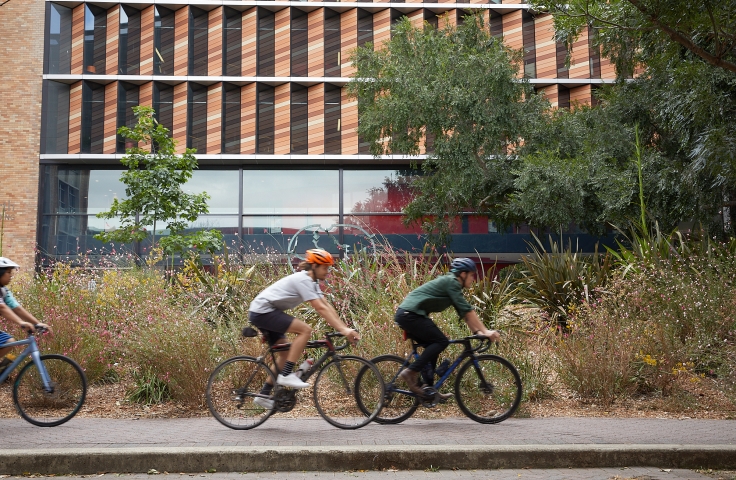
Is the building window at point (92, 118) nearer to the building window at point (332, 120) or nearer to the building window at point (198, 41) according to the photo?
the building window at point (198, 41)

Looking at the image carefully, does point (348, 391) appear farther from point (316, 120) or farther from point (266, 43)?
point (266, 43)

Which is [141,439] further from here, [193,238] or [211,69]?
[211,69]

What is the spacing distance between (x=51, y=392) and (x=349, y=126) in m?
25.7

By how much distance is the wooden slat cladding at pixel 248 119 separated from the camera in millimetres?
32094

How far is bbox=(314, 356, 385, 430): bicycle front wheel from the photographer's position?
7.25 metres

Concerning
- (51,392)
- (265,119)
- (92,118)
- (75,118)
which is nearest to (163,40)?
(92,118)

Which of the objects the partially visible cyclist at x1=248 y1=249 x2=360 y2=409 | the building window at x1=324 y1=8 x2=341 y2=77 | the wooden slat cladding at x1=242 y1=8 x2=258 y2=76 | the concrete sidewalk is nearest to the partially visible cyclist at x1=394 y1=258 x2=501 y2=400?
the concrete sidewalk

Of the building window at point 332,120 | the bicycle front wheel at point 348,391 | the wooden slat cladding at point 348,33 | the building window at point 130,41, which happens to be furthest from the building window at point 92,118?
the bicycle front wheel at point 348,391

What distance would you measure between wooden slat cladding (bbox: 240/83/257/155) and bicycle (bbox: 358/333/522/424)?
2556 centimetres

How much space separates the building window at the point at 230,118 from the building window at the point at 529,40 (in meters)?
13.4

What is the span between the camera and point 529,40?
3356cm

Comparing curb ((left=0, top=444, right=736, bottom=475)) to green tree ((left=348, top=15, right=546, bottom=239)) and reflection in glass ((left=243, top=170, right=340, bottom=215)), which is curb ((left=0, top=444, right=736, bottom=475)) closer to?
green tree ((left=348, top=15, right=546, bottom=239))

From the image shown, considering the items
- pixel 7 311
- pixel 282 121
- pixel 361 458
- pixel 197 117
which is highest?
pixel 197 117

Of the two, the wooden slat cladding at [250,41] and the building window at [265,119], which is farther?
the wooden slat cladding at [250,41]
